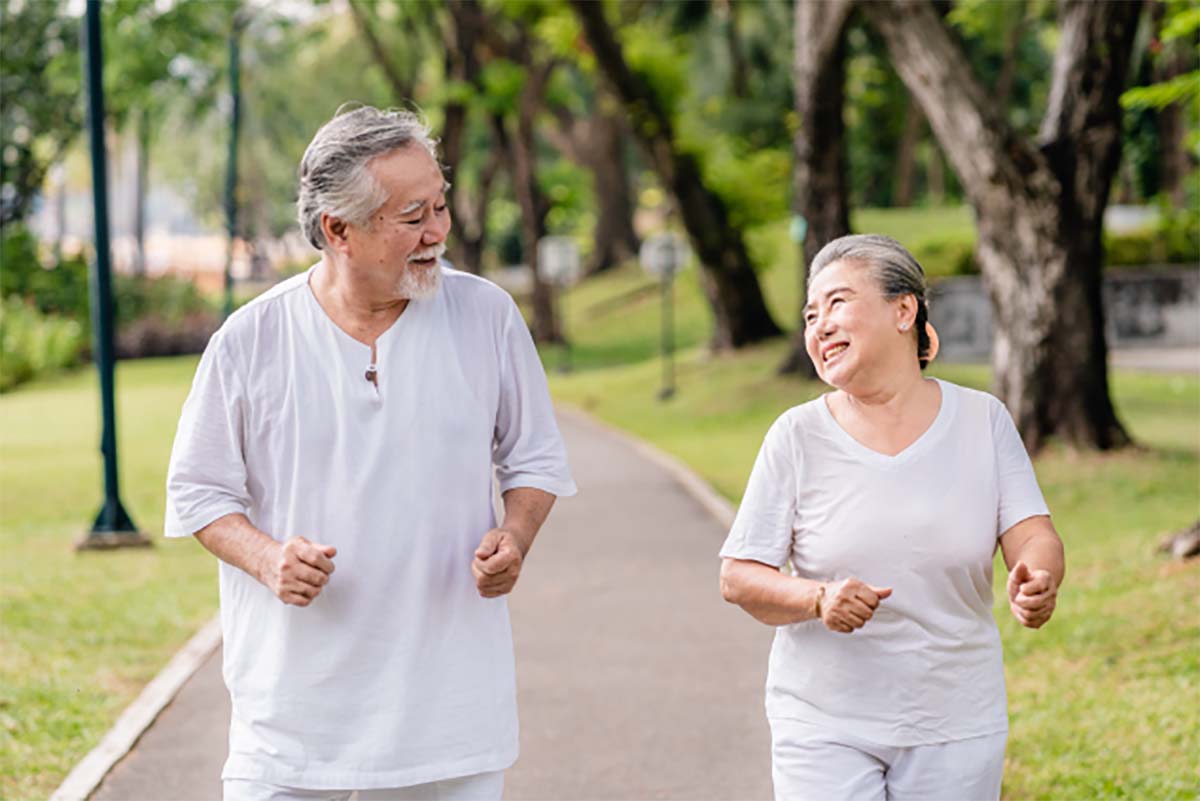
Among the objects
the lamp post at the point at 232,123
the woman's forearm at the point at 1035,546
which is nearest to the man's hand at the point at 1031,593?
the woman's forearm at the point at 1035,546

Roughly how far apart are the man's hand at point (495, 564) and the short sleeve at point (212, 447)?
482 mm

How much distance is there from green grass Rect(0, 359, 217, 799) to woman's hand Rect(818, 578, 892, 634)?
4.09 metres

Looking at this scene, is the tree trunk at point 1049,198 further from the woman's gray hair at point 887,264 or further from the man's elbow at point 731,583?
the man's elbow at point 731,583

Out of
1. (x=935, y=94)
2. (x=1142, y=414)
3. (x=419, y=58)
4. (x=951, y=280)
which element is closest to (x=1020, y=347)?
(x=935, y=94)

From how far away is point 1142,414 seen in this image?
2142 centimetres

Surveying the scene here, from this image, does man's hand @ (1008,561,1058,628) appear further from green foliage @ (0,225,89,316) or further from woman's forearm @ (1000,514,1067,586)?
green foliage @ (0,225,89,316)

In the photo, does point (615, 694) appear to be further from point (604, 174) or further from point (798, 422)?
point (604, 174)

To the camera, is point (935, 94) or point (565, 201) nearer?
point (935, 94)

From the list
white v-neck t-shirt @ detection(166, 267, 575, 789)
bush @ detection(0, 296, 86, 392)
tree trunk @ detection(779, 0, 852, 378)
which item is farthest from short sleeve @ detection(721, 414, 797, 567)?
bush @ detection(0, 296, 86, 392)

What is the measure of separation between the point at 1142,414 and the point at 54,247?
36.9 m

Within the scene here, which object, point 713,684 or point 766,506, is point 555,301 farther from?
point 766,506

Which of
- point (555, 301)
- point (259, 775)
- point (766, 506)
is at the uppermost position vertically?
point (766, 506)

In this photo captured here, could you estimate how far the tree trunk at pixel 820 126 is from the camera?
22469 mm

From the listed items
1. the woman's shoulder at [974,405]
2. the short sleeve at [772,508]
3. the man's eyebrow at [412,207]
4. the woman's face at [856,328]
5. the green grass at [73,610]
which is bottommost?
the green grass at [73,610]
